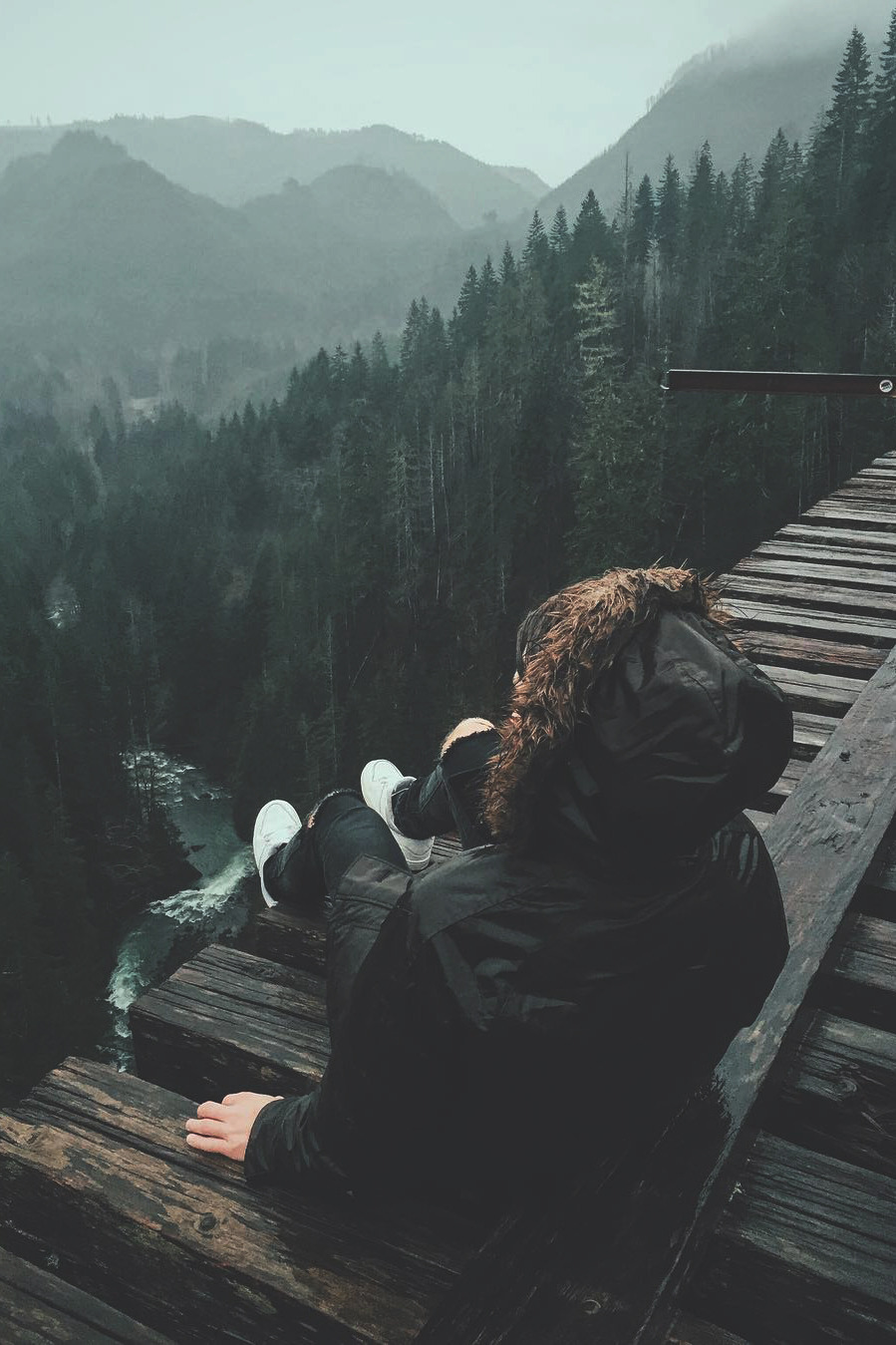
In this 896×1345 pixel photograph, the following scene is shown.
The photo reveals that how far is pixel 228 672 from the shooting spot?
6378 cm

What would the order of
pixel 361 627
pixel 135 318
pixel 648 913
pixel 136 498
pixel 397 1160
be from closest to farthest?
1. pixel 648 913
2. pixel 397 1160
3. pixel 361 627
4. pixel 136 498
5. pixel 135 318

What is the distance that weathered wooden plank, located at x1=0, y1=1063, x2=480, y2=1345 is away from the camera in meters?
1.66

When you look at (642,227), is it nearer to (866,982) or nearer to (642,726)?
(866,982)

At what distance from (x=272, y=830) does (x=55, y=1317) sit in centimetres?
189

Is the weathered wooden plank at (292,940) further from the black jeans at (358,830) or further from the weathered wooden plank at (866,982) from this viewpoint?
the weathered wooden plank at (866,982)

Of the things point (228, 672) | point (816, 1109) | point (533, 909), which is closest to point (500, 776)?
point (533, 909)

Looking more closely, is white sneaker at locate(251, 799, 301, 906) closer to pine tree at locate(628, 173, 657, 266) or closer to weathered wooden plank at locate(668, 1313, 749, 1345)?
weathered wooden plank at locate(668, 1313, 749, 1345)

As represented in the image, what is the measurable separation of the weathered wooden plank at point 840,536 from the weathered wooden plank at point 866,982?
12.1 feet

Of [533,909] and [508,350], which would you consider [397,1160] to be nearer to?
[533,909]

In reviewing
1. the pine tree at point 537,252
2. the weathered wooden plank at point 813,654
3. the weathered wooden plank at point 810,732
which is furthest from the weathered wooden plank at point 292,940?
the pine tree at point 537,252

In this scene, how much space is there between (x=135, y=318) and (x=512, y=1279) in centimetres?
21387

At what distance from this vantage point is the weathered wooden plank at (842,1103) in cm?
184

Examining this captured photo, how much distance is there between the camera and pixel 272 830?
3.46 metres

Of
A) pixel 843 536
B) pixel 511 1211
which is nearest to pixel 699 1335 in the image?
pixel 511 1211
